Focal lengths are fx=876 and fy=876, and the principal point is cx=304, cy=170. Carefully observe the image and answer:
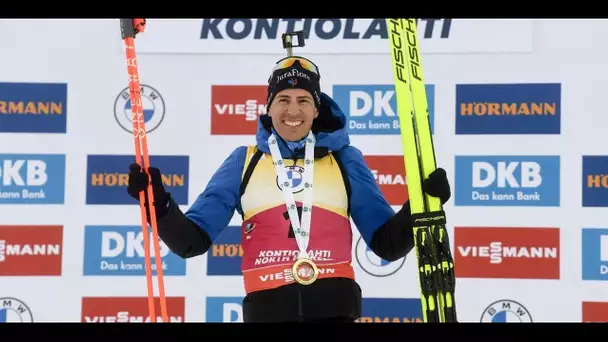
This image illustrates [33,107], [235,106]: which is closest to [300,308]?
[235,106]

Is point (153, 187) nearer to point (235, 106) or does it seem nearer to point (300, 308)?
point (300, 308)

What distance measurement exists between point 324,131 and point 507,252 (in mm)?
1512

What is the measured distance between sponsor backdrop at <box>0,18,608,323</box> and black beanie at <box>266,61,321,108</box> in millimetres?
1221

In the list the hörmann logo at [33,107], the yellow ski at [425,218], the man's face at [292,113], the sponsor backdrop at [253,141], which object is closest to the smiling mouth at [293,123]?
the man's face at [292,113]

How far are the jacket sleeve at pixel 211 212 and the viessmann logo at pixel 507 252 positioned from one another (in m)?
1.52

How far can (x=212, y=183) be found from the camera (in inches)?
105

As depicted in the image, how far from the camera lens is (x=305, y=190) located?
8.54 feet

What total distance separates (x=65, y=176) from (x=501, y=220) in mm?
1965

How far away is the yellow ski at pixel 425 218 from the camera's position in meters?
2.46

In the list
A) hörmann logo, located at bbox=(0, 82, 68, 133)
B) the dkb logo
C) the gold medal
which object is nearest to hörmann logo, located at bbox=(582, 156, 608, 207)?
the dkb logo

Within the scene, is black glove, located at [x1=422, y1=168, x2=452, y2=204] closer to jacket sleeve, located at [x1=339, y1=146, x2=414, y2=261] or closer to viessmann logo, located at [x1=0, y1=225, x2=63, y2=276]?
jacket sleeve, located at [x1=339, y1=146, x2=414, y2=261]

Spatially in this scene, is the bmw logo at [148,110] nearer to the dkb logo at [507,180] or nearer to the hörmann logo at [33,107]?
the hörmann logo at [33,107]
